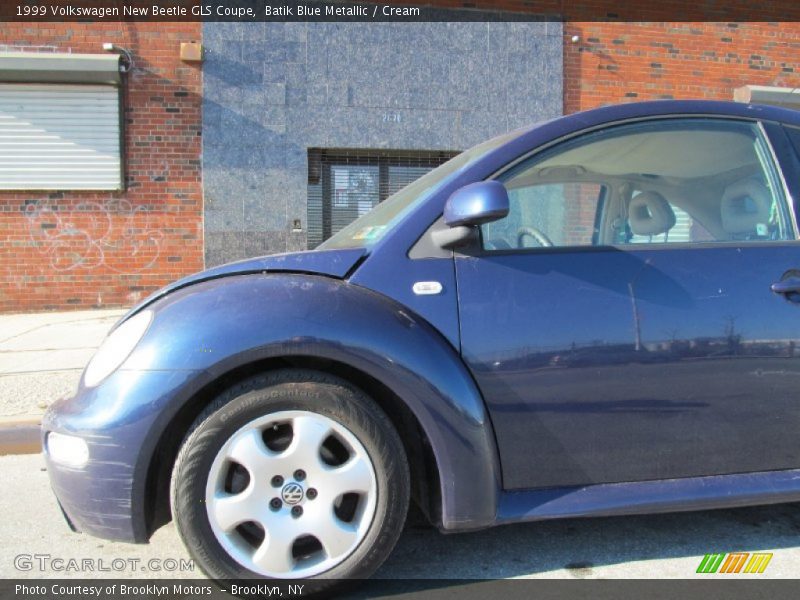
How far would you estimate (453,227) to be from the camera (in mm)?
2076

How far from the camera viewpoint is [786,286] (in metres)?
2.12

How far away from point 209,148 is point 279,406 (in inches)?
285

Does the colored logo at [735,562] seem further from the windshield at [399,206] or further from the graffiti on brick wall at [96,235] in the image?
the graffiti on brick wall at [96,235]

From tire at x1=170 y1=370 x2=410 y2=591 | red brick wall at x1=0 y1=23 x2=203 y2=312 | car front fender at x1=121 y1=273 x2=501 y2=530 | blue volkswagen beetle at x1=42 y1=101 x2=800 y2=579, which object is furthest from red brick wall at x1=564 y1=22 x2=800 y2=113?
tire at x1=170 y1=370 x2=410 y2=591

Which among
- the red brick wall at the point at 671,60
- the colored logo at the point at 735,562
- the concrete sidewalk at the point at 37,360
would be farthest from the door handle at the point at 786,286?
the red brick wall at the point at 671,60

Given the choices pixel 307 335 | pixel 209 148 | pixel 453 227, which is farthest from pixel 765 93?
pixel 307 335

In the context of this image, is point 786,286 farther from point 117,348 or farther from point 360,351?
point 117,348

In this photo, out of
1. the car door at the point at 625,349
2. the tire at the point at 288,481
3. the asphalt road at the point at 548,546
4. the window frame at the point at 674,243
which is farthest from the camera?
the asphalt road at the point at 548,546

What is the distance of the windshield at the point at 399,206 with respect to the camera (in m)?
2.25

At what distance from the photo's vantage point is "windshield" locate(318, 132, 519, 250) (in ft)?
7.37

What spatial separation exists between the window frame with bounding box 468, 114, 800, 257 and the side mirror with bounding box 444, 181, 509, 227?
0.10 metres

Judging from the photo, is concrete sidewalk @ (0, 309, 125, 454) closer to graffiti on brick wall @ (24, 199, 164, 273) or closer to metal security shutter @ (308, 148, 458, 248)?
graffiti on brick wall @ (24, 199, 164, 273)

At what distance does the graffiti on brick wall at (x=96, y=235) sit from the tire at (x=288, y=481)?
23.3ft

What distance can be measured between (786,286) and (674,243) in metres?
0.41
